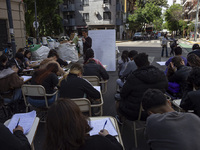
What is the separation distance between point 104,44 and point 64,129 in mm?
7310

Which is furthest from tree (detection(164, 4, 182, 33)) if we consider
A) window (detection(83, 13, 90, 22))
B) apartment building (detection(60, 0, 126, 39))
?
window (detection(83, 13, 90, 22))

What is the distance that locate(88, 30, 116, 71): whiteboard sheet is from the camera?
822 cm

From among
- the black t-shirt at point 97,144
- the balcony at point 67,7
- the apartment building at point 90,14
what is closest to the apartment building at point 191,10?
the apartment building at point 90,14

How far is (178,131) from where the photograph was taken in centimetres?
152

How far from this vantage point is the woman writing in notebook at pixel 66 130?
1290 millimetres

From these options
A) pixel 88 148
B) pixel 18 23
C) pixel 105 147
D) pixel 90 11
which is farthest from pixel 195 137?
pixel 90 11

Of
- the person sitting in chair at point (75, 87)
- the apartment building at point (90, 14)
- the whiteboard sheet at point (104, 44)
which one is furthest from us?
the apartment building at point (90, 14)

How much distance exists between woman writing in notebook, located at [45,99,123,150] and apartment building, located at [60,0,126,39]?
3544 cm

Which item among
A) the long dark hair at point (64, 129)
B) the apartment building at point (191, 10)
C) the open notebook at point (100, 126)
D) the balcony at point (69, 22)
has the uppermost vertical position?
the apartment building at point (191, 10)

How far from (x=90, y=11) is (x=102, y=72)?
33.6 meters

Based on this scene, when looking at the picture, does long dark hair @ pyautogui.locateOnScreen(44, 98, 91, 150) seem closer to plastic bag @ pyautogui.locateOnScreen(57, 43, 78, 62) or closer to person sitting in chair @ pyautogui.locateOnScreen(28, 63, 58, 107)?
person sitting in chair @ pyautogui.locateOnScreen(28, 63, 58, 107)

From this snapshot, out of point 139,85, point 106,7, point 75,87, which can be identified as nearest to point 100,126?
point 139,85

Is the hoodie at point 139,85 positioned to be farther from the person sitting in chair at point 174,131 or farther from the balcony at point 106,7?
the balcony at point 106,7

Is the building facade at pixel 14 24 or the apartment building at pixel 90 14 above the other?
the apartment building at pixel 90 14
